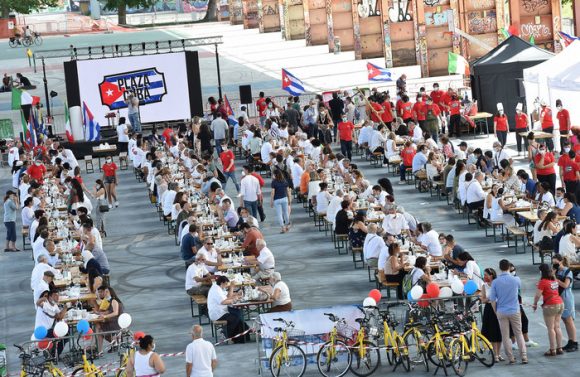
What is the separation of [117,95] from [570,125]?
18042mm

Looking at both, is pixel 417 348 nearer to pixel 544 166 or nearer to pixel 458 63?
pixel 544 166

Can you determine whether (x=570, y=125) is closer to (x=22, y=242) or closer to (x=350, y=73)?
(x=22, y=242)

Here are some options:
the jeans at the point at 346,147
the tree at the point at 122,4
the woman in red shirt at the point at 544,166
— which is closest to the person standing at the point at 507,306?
the woman in red shirt at the point at 544,166

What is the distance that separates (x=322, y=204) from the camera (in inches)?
1273

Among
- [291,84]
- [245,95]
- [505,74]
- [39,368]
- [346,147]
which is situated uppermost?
[291,84]

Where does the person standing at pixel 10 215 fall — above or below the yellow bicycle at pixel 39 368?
above

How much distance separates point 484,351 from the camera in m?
21.8

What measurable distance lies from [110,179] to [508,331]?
704 inches

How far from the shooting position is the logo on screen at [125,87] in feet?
165

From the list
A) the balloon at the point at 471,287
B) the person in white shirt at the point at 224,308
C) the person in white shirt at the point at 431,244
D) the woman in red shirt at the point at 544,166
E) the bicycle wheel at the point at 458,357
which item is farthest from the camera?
the woman in red shirt at the point at 544,166

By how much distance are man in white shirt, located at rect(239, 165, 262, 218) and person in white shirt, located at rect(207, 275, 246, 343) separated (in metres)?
9.16

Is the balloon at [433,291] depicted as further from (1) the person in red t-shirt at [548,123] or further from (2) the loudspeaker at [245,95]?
(2) the loudspeaker at [245,95]

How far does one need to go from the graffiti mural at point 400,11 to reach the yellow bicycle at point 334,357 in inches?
1615

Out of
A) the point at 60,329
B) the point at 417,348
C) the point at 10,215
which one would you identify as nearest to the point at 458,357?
the point at 417,348
